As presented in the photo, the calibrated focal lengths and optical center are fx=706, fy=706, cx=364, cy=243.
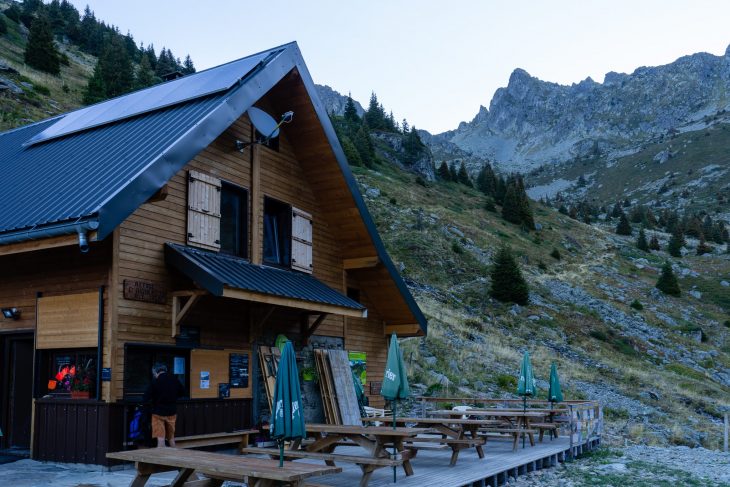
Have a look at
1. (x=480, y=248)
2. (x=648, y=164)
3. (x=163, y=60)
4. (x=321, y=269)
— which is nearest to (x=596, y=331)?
(x=480, y=248)

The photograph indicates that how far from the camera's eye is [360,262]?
16.5 metres

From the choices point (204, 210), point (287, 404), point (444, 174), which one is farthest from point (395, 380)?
point (444, 174)

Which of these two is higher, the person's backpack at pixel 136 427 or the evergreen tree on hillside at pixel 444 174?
the evergreen tree on hillside at pixel 444 174

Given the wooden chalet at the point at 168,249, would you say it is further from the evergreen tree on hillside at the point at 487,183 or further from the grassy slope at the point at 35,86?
the evergreen tree on hillside at the point at 487,183

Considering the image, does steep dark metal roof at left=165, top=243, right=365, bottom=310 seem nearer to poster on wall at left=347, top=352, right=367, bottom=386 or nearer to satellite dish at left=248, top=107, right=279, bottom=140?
satellite dish at left=248, top=107, right=279, bottom=140

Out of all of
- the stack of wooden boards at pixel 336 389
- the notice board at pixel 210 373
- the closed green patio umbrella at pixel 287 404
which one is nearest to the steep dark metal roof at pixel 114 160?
the notice board at pixel 210 373

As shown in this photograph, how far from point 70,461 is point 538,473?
8093 mm

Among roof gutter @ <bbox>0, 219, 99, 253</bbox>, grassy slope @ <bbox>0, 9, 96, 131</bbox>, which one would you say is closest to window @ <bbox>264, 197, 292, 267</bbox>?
roof gutter @ <bbox>0, 219, 99, 253</bbox>

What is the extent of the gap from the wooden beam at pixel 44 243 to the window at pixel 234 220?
352 cm

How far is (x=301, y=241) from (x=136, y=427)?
5688mm

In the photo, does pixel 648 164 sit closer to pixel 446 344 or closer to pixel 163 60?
pixel 163 60

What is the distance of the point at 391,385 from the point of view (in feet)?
36.1

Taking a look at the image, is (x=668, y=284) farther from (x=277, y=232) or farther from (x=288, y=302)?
(x=288, y=302)

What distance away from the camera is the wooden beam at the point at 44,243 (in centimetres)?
965
